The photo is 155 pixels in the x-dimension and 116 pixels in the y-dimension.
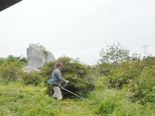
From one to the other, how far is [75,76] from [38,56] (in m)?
12.3

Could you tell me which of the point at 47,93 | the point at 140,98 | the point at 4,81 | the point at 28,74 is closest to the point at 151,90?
the point at 140,98

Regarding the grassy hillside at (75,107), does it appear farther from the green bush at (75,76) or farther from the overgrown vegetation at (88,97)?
the green bush at (75,76)

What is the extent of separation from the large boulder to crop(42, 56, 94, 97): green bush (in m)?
11.3

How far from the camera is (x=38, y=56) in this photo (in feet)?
68.7

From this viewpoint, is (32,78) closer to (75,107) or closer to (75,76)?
(75,76)

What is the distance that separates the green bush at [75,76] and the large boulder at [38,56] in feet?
37.0

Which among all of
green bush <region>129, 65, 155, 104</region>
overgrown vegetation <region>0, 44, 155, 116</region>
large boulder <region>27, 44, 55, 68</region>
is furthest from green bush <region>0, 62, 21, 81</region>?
green bush <region>129, 65, 155, 104</region>

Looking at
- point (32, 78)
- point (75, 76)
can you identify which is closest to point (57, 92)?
point (75, 76)

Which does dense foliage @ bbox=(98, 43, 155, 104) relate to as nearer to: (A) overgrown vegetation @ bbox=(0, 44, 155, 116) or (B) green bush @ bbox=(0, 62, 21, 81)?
(A) overgrown vegetation @ bbox=(0, 44, 155, 116)

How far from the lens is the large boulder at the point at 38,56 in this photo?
68.7 feet

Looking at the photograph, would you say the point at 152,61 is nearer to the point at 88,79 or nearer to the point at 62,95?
the point at 88,79

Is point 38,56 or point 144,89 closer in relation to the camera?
point 144,89

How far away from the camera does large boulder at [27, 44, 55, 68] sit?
21.0 m

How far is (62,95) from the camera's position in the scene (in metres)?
9.32
